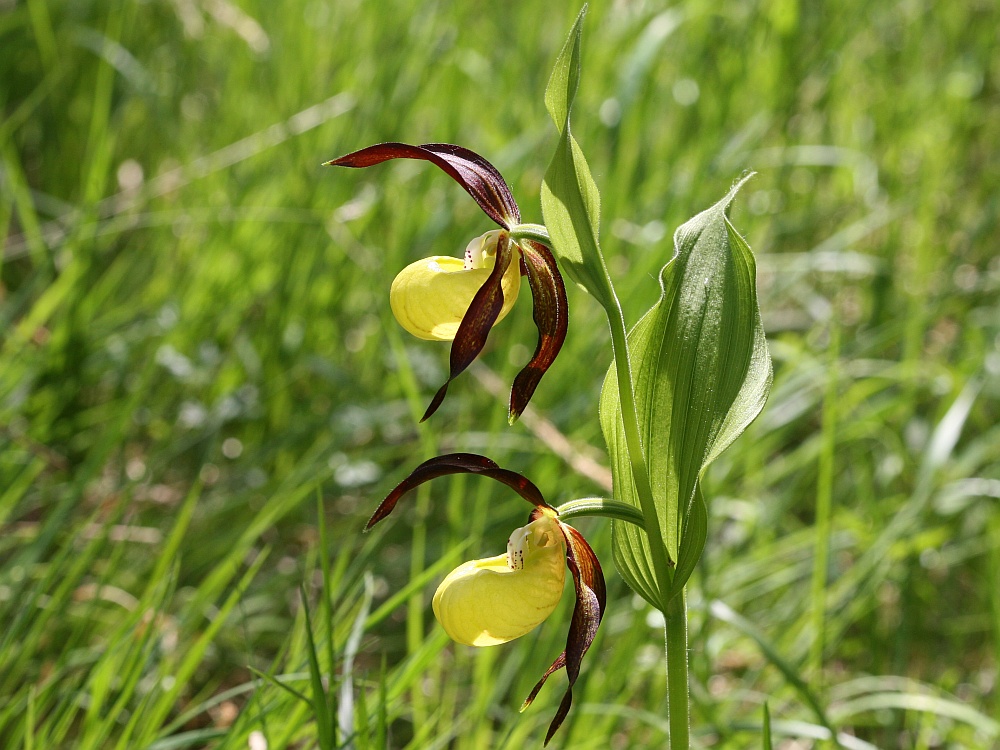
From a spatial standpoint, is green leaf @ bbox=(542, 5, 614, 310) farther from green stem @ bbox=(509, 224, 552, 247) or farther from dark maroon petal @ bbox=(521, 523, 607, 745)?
dark maroon petal @ bbox=(521, 523, 607, 745)

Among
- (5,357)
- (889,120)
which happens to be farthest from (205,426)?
(889,120)

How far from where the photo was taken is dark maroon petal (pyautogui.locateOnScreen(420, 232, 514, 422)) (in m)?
0.66

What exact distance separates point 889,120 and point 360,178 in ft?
4.14

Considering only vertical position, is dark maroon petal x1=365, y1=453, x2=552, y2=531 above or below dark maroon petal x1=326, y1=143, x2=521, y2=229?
below

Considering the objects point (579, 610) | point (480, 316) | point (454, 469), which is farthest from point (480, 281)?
point (579, 610)

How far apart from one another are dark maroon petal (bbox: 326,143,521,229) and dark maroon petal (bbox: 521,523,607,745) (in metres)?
0.25

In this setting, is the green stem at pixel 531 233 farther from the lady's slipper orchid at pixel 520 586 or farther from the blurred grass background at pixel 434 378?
the blurred grass background at pixel 434 378

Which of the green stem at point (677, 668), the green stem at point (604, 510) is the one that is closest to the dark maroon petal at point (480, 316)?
the green stem at point (604, 510)

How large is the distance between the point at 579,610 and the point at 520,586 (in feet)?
0.16

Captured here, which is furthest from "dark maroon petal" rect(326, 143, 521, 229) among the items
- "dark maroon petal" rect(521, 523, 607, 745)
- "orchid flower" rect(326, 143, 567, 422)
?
"dark maroon petal" rect(521, 523, 607, 745)

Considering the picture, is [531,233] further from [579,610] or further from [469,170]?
[579,610]

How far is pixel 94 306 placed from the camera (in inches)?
59.8

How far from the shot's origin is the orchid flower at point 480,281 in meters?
0.67

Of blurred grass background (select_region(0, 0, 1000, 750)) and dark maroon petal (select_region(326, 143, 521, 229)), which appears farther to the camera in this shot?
blurred grass background (select_region(0, 0, 1000, 750))
